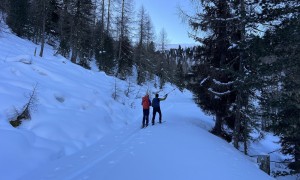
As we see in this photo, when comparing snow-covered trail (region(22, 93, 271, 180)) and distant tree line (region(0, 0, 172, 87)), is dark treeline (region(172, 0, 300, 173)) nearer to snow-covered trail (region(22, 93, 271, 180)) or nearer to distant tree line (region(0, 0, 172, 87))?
snow-covered trail (region(22, 93, 271, 180))

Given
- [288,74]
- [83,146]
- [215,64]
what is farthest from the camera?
[215,64]

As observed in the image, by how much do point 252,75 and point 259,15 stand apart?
2.58 m

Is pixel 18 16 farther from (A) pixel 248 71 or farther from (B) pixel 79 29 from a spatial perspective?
(A) pixel 248 71

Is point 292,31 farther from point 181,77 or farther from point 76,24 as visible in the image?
point 76,24

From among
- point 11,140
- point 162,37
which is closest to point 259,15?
point 11,140

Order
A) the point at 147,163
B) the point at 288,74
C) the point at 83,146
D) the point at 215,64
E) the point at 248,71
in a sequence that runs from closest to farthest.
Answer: the point at 147,163
the point at 83,146
the point at 288,74
the point at 248,71
the point at 215,64

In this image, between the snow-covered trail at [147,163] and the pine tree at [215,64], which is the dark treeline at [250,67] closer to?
the pine tree at [215,64]

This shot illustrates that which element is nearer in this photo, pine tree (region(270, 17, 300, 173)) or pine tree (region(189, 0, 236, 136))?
pine tree (region(270, 17, 300, 173))

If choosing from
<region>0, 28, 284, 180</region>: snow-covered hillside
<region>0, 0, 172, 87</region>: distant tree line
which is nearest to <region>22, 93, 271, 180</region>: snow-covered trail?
<region>0, 28, 284, 180</region>: snow-covered hillside

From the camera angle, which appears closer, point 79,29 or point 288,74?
point 288,74

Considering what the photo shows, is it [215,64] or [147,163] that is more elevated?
[215,64]

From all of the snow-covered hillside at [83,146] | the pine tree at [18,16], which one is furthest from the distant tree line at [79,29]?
the snow-covered hillside at [83,146]

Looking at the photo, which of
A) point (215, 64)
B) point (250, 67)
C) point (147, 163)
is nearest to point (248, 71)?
point (250, 67)

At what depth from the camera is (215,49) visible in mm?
15875
